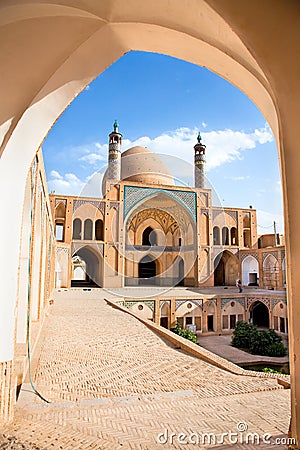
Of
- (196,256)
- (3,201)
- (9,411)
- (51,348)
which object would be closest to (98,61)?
(3,201)

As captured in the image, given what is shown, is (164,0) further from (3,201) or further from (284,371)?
(284,371)

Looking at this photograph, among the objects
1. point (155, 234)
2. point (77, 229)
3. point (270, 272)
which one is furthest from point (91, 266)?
point (270, 272)

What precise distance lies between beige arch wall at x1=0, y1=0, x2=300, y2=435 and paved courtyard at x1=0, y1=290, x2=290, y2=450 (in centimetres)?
73

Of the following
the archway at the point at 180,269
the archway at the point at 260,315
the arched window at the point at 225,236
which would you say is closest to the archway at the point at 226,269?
the arched window at the point at 225,236

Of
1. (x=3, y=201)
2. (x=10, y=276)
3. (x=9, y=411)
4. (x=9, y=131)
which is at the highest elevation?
(x=9, y=131)

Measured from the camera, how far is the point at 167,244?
22.2 m

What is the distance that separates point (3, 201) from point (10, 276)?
53 cm

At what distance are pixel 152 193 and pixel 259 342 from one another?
33.4 feet

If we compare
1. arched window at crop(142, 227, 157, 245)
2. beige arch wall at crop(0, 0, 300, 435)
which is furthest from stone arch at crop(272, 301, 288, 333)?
beige arch wall at crop(0, 0, 300, 435)

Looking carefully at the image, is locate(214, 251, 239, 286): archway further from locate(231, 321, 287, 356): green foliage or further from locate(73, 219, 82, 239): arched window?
locate(73, 219, 82, 239): arched window

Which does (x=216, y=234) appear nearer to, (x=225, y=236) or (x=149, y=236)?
(x=225, y=236)

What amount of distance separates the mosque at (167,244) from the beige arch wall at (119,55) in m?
12.6

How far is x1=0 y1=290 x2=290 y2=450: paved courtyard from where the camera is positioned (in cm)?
227

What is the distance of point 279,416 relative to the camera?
271 cm
